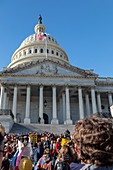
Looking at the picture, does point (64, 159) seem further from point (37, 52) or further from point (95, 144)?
point (37, 52)

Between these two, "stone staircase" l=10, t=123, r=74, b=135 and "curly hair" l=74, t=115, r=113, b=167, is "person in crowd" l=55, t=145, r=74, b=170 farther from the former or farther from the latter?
"stone staircase" l=10, t=123, r=74, b=135

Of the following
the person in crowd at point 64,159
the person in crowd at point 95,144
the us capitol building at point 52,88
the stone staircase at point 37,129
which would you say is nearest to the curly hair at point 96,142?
the person in crowd at point 95,144

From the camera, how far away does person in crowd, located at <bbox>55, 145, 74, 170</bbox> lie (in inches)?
183

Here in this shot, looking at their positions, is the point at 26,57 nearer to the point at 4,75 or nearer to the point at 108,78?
the point at 4,75

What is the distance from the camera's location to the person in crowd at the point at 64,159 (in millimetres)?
4637

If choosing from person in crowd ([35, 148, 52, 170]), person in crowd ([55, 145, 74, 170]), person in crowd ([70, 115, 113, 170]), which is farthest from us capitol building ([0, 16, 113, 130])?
person in crowd ([70, 115, 113, 170])

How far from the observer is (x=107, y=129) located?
9.29 feet

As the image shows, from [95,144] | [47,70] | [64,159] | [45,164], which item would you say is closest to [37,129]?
[47,70]

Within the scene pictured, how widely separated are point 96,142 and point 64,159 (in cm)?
294

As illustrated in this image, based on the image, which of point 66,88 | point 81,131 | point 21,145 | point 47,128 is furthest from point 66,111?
point 81,131

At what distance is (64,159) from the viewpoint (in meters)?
5.32

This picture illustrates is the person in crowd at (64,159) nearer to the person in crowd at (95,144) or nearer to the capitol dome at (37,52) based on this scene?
the person in crowd at (95,144)

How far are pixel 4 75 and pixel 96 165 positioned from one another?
38176 mm

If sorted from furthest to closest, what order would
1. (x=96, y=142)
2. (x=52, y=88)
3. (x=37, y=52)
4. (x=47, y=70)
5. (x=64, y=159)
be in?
(x=37, y=52) → (x=47, y=70) → (x=52, y=88) → (x=64, y=159) → (x=96, y=142)
